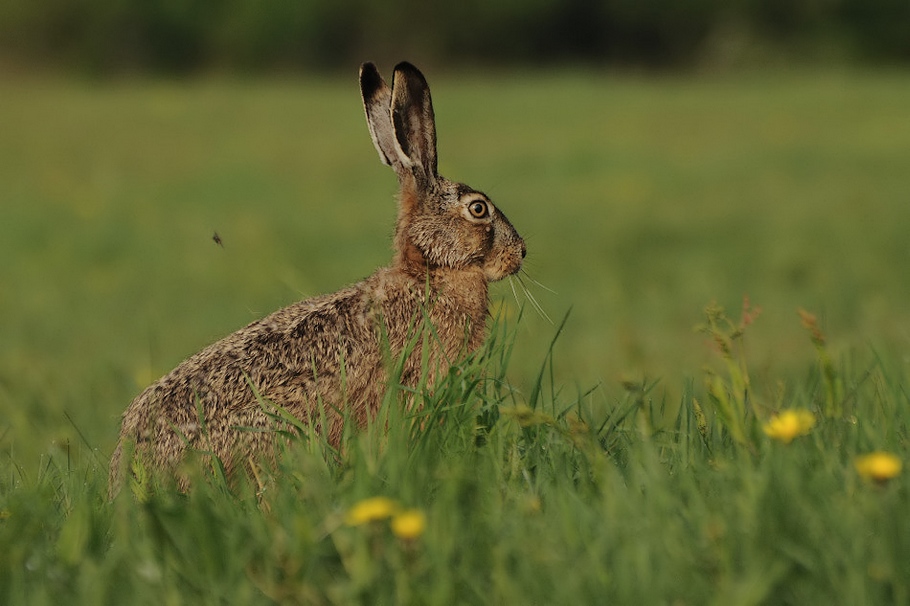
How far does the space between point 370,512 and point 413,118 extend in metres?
2.23

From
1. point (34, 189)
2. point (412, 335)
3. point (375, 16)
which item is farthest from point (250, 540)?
point (375, 16)

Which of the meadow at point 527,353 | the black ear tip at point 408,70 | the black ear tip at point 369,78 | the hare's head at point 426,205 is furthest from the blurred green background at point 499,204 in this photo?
the black ear tip at point 408,70

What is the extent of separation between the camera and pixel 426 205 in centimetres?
475

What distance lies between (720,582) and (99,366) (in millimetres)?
6807

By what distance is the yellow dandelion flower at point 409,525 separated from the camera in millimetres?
2537

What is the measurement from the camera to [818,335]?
3.48m

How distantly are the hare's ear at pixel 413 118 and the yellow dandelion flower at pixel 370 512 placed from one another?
198 centimetres

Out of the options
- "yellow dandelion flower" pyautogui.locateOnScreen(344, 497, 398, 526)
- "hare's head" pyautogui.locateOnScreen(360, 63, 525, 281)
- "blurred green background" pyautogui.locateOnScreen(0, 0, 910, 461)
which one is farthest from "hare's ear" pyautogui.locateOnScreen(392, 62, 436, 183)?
"yellow dandelion flower" pyautogui.locateOnScreen(344, 497, 398, 526)

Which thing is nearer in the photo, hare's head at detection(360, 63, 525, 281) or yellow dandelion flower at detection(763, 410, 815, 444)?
yellow dandelion flower at detection(763, 410, 815, 444)

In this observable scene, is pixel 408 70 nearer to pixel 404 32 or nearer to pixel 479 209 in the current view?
pixel 479 209

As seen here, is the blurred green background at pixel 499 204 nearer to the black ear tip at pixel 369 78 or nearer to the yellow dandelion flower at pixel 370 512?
the black ear tip at pixel 369 78

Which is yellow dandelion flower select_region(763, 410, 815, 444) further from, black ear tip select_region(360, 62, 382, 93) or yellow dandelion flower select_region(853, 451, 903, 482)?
black ear tip select_region(360, 62, 382, 93)

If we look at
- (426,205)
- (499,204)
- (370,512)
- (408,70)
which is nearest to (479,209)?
(426,205)

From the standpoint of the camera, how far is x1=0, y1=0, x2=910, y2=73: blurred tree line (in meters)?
53.2
